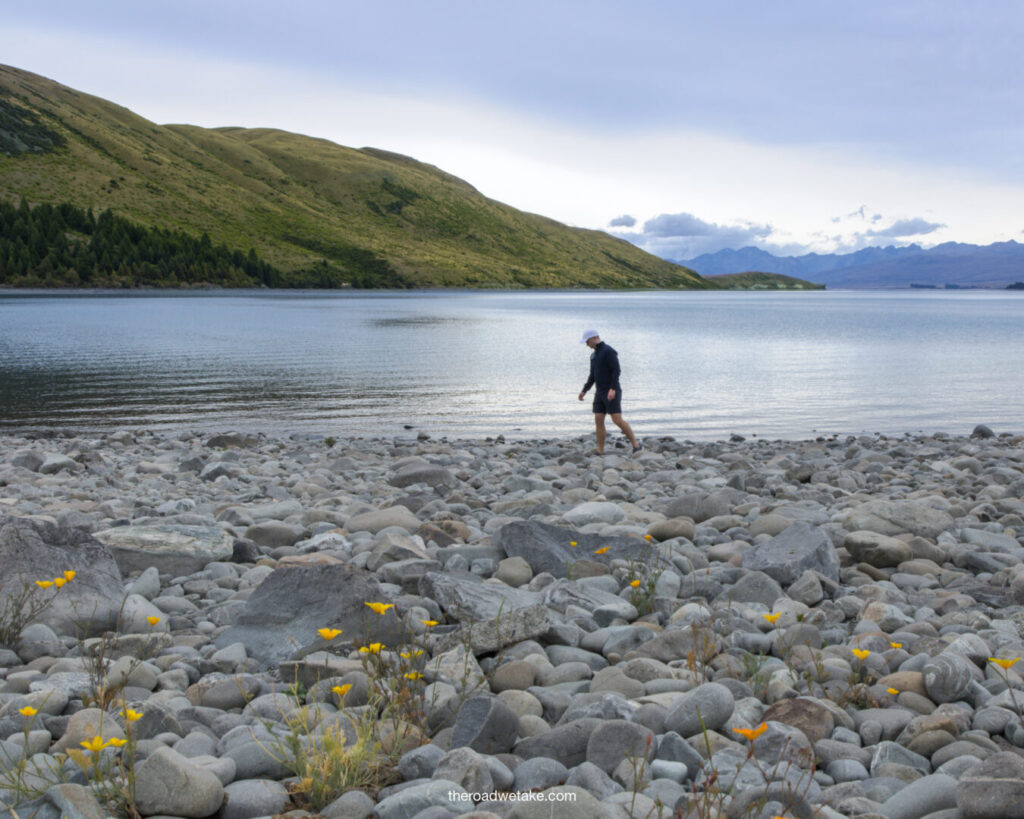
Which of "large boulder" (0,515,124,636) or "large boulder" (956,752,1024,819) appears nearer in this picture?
"large boulder" (956,752,1024,819)

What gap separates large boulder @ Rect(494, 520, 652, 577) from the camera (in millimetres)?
7484

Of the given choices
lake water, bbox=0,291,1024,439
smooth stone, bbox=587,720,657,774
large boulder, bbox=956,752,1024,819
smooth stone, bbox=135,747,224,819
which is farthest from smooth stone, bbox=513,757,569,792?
lake water, bbox=0,291,1024,439

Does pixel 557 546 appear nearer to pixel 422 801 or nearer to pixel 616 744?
pixel 616 744

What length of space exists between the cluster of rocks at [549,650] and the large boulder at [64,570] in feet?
0.07

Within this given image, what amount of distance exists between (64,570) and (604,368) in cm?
1171

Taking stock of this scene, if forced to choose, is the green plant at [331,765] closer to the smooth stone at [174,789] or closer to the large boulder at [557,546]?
the smooth stone at [174,789]

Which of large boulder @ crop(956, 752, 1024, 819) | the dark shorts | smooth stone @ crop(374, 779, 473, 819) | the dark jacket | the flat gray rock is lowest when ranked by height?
smooth stone @ crop(374, 779, 473, 819)

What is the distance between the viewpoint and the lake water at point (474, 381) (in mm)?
24219

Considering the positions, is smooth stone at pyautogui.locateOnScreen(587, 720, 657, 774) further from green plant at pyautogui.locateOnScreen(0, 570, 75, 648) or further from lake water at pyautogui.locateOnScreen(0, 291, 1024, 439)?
lake water at pyautogui.locateOnScreen(0, 291, 1024, 439)

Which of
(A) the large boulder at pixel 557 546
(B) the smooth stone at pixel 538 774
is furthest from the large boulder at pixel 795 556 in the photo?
(B) the smooth stone at pixel 538 774

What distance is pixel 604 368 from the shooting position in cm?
1628

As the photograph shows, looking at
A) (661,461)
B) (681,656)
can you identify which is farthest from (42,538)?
(661,461)

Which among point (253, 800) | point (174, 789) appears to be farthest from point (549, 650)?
point (174, 789)

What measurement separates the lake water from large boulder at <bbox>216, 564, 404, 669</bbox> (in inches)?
621
